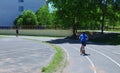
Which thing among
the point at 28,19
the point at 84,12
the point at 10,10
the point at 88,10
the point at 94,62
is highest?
the point at 10,10

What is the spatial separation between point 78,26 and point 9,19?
4642cm

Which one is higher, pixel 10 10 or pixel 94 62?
pixel 10 10

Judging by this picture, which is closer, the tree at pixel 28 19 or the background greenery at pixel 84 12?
the background greenery at pixel 84 12

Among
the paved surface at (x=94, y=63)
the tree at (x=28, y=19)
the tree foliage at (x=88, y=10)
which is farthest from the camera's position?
the tree at (x=28, y=19)

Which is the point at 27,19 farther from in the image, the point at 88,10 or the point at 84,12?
the point at 88,10

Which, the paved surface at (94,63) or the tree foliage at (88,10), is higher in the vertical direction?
the tree foliage at (88,10)

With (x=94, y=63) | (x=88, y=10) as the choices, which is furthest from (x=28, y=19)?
Answer: (x=94, y=63)

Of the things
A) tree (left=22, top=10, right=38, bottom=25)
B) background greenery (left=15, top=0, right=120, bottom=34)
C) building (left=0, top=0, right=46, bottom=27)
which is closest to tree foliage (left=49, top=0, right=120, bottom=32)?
background greenery (left=15, top=0, right=120, bottom=34)

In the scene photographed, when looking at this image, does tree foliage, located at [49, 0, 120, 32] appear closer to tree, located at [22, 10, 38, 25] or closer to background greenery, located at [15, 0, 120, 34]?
background greenery, located at [15, 0, 120, 34]

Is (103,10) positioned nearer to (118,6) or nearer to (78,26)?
(118,6)

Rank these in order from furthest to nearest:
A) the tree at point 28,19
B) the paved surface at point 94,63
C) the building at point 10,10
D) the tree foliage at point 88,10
→ the building at point 10,10, the tree at point 28,19, the tree foliage at point 88,10, the paved surface at point 94,63

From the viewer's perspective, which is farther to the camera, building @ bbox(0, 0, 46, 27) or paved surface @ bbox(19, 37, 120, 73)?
building @ bbox(0, 0, 46, 27)

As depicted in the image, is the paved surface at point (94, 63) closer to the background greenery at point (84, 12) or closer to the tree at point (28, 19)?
the background greenery at point (84, 12)

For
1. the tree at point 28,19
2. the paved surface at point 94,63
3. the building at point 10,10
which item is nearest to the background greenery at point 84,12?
the paved surface at point 94,63
